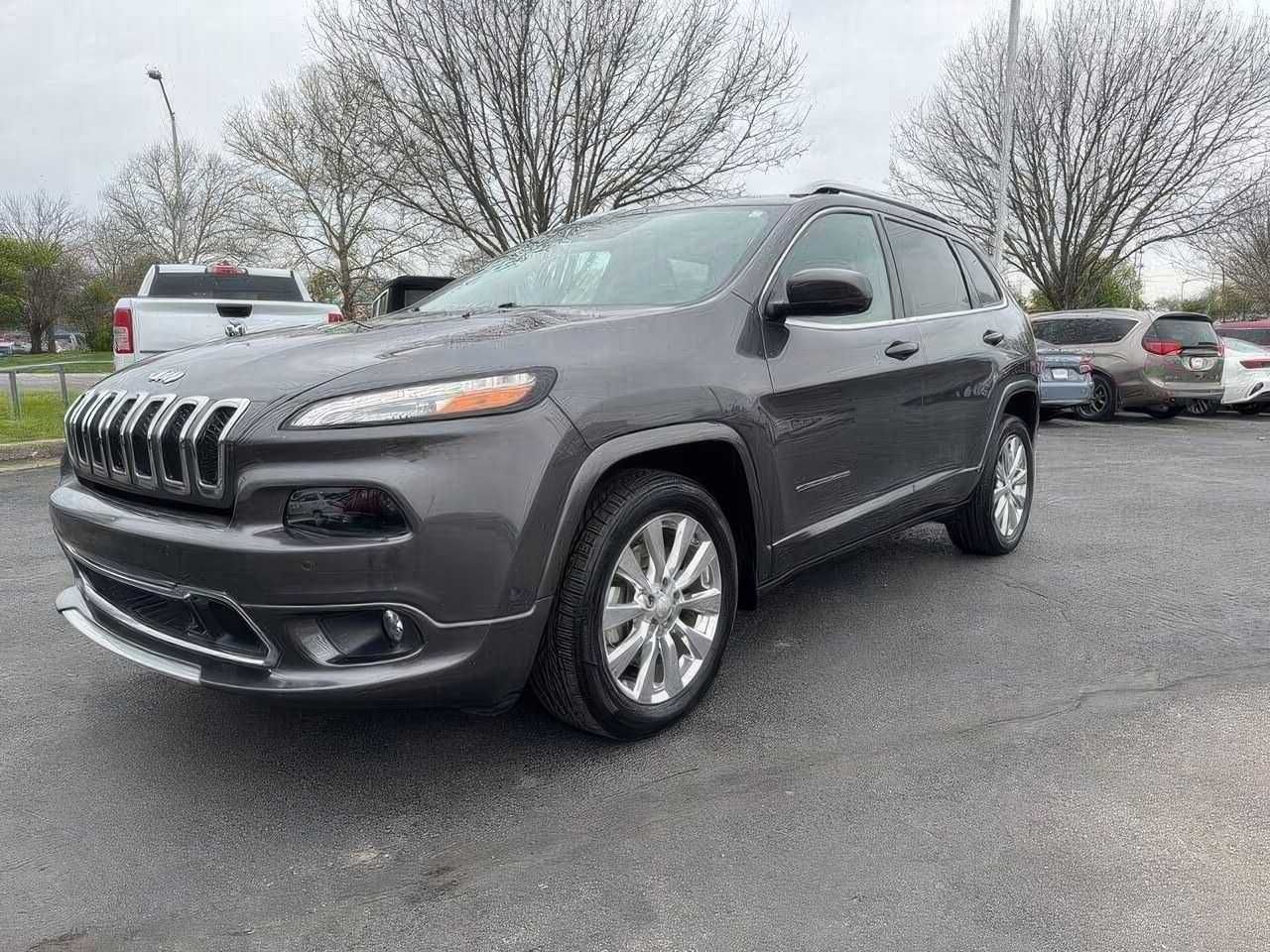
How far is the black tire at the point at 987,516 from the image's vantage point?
4.68 metres

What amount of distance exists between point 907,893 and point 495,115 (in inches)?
703

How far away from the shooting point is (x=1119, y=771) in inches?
104

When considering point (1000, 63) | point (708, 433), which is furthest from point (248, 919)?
point (1000, 63)

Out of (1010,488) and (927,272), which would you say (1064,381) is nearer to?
(1010,488)

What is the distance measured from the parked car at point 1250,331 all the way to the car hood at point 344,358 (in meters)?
16.3

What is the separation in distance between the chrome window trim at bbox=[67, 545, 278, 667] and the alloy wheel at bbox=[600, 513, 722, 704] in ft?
2.81

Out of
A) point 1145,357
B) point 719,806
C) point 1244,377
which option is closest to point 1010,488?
point 719,806

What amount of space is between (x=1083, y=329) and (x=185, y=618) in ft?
45.0

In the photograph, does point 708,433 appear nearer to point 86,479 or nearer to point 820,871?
point 820,871

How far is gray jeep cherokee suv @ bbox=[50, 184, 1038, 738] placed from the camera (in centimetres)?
221

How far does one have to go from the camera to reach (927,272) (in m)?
4.33

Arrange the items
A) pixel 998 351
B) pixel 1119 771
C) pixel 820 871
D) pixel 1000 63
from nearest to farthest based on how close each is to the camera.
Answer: pixel 820 871 → pixel 1119 771 → pixel 998 351 → pixel 1000 63

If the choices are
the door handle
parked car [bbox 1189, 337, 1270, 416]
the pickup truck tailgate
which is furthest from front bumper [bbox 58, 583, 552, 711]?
parked car [bbox 1189, 337, 1270, 416]

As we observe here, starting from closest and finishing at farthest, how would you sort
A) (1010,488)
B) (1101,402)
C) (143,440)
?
(143,440), (1010,488), (1101,402)
